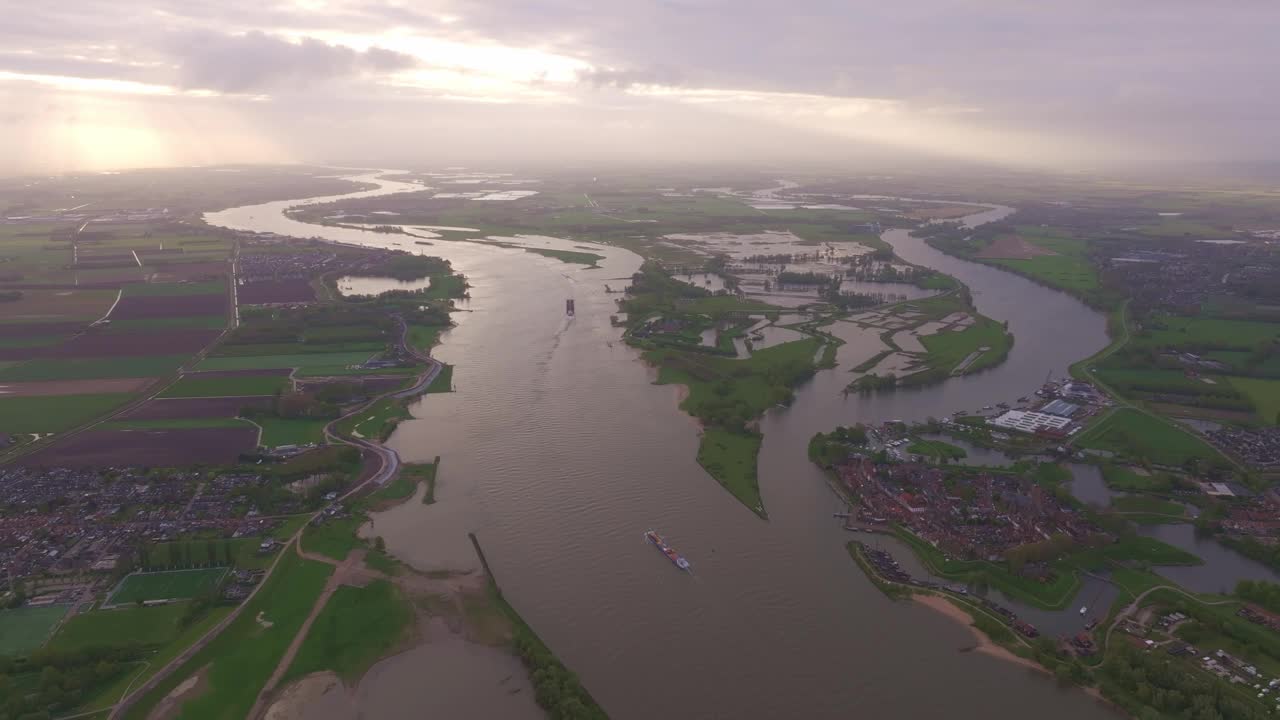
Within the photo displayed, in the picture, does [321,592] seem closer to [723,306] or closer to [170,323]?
[170,323]

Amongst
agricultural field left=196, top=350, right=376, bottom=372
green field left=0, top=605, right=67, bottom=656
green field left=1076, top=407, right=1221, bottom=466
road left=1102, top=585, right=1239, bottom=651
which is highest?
agricultural field left=196, top=350, right=376, bottom=372

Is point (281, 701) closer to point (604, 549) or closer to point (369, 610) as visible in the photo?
point (369, 610)

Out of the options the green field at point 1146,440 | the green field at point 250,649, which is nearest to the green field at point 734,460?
the green field at point 250,649

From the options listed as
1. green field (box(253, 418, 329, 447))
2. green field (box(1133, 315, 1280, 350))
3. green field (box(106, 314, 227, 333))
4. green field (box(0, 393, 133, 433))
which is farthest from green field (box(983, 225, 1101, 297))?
green field (box(0, 393, 133, 433))

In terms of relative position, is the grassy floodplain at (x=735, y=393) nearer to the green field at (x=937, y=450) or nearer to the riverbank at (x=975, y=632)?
the riverbank at (x=975, y=632)

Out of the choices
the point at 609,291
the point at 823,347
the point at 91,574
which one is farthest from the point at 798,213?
the point at 91,574

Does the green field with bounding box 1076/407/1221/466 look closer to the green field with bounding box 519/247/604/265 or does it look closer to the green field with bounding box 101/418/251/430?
the green field with bounding box 101/418/251/430

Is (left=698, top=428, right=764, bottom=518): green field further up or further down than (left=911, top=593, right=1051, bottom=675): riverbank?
further up
